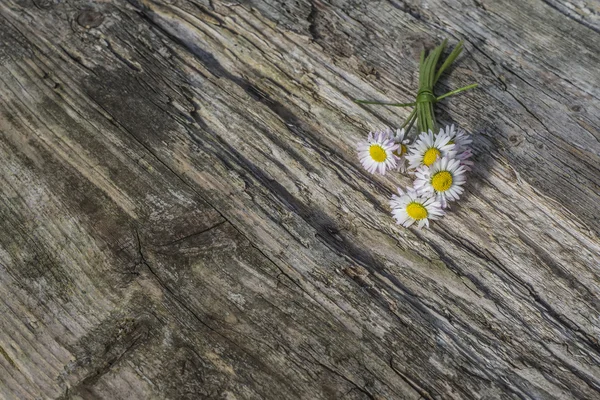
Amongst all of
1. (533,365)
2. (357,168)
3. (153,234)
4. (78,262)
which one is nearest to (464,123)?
(357,168)

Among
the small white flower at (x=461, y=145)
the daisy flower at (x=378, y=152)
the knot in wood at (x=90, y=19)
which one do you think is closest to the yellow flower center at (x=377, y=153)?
the daisy flower at (x=378, y=152)

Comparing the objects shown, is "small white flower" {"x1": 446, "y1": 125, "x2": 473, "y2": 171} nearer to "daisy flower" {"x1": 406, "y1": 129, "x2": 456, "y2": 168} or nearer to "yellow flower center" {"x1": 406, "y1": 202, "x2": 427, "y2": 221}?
"daisy flower" {"x1": 406, "y1": 129, "x2": 456, "y2": 168}

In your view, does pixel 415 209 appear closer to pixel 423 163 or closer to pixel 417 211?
pixel 417 211

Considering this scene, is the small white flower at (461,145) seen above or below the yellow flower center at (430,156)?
above

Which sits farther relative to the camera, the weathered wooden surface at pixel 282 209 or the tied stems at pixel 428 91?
the tied stems at pixel 428 91

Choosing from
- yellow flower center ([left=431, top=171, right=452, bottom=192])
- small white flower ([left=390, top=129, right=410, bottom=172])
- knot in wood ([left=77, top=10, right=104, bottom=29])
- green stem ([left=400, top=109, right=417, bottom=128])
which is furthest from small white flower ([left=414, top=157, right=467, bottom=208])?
knot in wood ([left=77, top=10, right=104, bottom=29])

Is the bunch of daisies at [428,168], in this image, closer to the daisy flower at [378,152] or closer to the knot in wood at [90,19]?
the daisy flower at [378,152]

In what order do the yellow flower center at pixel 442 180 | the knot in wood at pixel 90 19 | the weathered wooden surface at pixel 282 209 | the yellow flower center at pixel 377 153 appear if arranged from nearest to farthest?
the weathered wooden surface at pixel 282 209, the yellow flower center at pixel 442 180, the yellow flower center at pixel 377 153, the knot in wood at pixel 90 19
